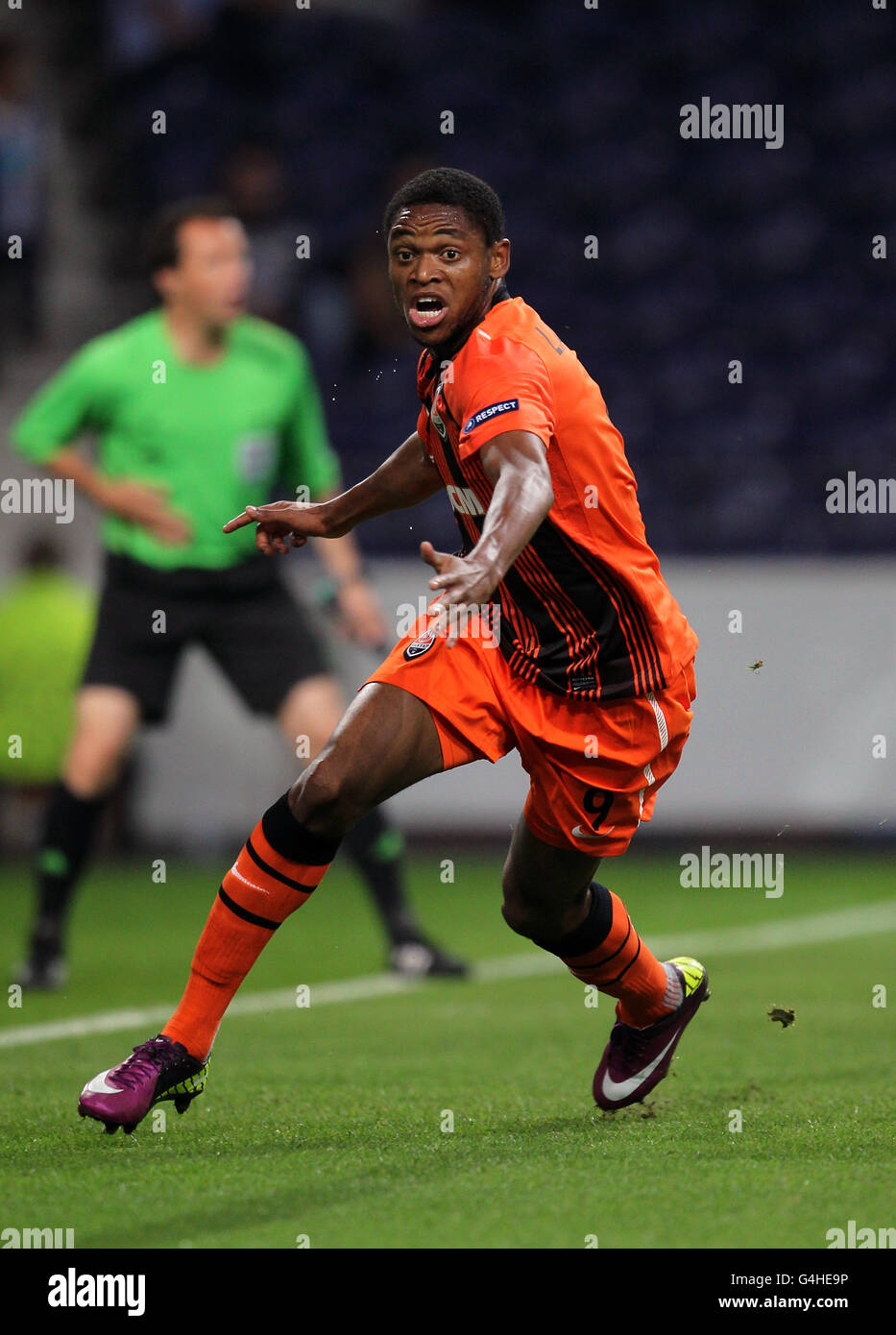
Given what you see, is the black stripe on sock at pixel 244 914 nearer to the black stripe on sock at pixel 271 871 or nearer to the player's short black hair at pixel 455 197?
the black stripe on sock at pixel 271 871

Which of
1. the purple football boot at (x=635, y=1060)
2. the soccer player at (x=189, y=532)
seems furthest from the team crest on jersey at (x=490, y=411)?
the soccer player at (x=189, y=532)

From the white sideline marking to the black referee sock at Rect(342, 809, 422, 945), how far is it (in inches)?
7.9

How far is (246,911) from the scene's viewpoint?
412 centimetres

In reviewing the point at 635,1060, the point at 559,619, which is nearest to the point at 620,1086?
the point at 635,1060

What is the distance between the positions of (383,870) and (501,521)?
142 inches

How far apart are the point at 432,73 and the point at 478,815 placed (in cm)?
615

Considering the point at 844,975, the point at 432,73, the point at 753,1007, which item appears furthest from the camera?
the point at 432,73

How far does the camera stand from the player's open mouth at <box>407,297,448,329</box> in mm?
3854

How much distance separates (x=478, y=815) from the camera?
461 inches

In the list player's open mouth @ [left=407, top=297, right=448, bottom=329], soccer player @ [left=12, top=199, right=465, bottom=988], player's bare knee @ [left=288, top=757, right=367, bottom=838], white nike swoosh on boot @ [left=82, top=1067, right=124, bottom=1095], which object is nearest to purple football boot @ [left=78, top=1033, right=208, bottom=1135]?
white nike swoosh on boot @ [left=82, top=1067, right=124, bottom=1095]
